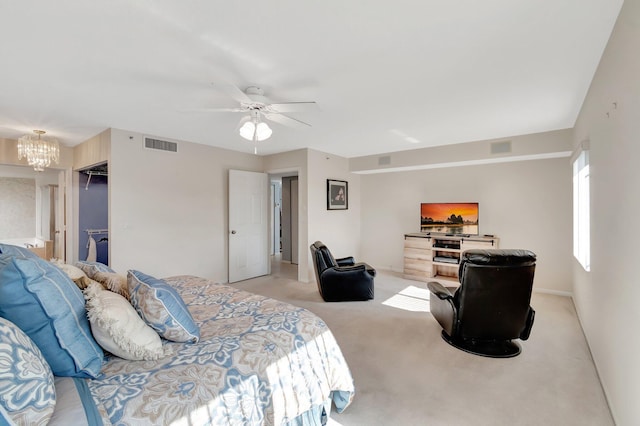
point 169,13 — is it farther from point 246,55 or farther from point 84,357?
point 84,357

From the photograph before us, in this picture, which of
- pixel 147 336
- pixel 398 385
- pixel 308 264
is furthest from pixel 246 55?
pixel 308 264

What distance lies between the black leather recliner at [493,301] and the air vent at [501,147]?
251 centimetres

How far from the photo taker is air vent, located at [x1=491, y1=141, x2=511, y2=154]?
441 centimetres

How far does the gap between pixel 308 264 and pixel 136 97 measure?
3.55 meters

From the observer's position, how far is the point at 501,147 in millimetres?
4461

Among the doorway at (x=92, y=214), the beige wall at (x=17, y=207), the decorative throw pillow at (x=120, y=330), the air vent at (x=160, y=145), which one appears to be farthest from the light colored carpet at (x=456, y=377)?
the beige wall at (x=17, y=207)

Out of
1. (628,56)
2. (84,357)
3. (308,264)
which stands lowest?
(308,264)

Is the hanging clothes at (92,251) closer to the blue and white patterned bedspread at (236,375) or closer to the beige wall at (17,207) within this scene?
the beige wall at (17,207)

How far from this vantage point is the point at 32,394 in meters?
0.90

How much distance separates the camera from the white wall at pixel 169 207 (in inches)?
153

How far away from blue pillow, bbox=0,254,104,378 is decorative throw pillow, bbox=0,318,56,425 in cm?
13

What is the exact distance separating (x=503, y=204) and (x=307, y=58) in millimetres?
4400

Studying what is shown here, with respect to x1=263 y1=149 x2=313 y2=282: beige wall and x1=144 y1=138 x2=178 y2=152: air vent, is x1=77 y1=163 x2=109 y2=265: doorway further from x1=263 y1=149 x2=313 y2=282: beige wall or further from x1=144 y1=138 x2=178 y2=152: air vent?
x1=263 y1=149 x2=313 y2=282: beige wall

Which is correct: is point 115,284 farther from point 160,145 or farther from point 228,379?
point 160,145
